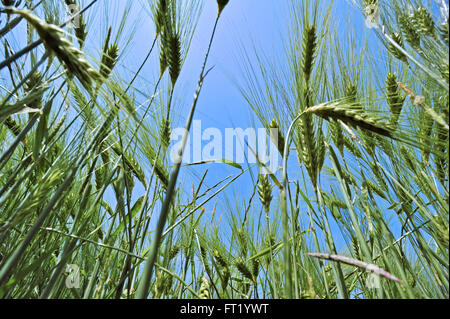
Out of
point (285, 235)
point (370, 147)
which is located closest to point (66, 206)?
point (285, 235)

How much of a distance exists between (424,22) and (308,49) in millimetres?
328

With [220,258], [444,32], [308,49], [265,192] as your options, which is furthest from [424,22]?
[220,258]

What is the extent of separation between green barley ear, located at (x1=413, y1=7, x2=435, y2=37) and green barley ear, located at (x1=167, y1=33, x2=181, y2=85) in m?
0.69

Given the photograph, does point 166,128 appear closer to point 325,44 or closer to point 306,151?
point 306,151

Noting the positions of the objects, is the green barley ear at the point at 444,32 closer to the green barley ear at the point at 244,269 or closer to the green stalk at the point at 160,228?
the green stalk at the point at 160,228

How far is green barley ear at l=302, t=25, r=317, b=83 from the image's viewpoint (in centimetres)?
105

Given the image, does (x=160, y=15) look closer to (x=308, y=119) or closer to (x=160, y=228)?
(x=308, y=119)

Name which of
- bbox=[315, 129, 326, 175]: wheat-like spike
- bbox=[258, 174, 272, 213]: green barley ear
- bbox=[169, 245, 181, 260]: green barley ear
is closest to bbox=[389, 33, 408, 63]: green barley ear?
bbox=[315, 129, 326, 175]: wheat-like spike

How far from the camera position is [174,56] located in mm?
1003

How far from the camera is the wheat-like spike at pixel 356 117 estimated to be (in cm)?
70

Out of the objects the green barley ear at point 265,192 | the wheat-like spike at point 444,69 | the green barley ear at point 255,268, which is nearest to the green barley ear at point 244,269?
the green barley ear at point 255,268

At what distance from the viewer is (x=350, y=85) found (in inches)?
44.2

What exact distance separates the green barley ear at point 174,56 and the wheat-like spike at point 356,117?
0.44 m
